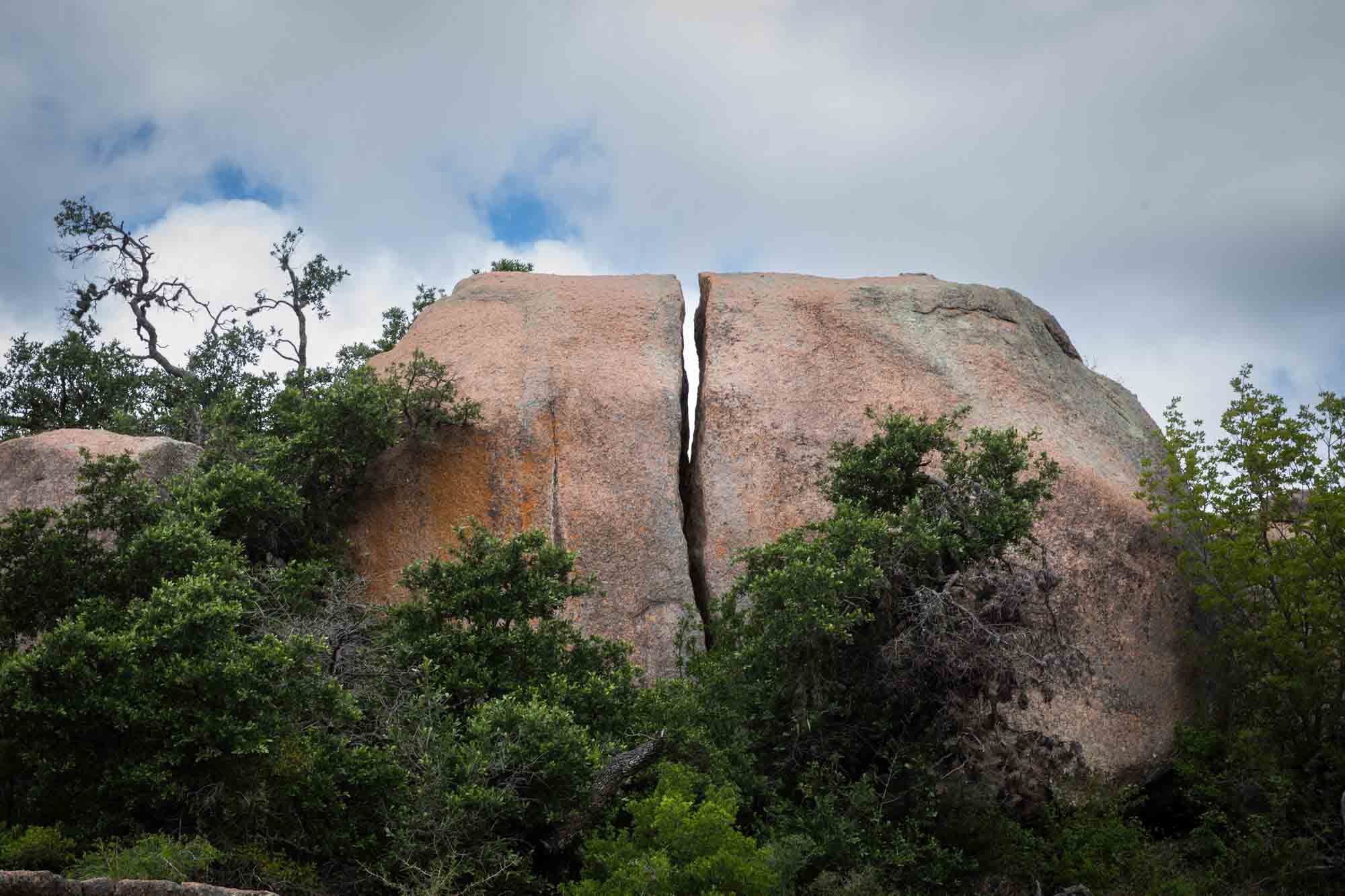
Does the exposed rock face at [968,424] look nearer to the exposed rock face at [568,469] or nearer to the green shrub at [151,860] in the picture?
the exposed rock face at [568,469]

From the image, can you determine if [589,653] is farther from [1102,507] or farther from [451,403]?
[1102,507]

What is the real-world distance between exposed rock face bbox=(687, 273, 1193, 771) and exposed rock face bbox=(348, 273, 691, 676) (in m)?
0.82

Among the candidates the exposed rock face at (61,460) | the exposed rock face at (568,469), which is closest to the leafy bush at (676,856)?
the exposed rock face at (568,469)

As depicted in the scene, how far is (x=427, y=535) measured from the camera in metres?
17.5

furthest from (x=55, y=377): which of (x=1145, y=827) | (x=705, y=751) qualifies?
(x=1145, y=827)

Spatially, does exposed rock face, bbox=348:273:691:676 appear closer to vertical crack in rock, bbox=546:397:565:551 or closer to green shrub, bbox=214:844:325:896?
vertical crack in rock, bbox=546:397:565:551

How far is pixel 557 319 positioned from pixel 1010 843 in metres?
11.2

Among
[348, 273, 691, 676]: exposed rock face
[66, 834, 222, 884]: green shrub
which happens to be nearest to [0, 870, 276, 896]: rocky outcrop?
[66, 834, 222, 884]: green shrub

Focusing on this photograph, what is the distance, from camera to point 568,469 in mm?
17953

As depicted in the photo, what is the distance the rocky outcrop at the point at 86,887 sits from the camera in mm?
8039

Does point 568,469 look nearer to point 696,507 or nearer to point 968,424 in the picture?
point 696,507

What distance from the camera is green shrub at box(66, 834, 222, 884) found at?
9.62 metres

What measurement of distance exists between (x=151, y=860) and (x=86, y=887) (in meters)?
1.75

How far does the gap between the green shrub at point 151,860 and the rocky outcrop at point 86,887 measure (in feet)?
3.99
